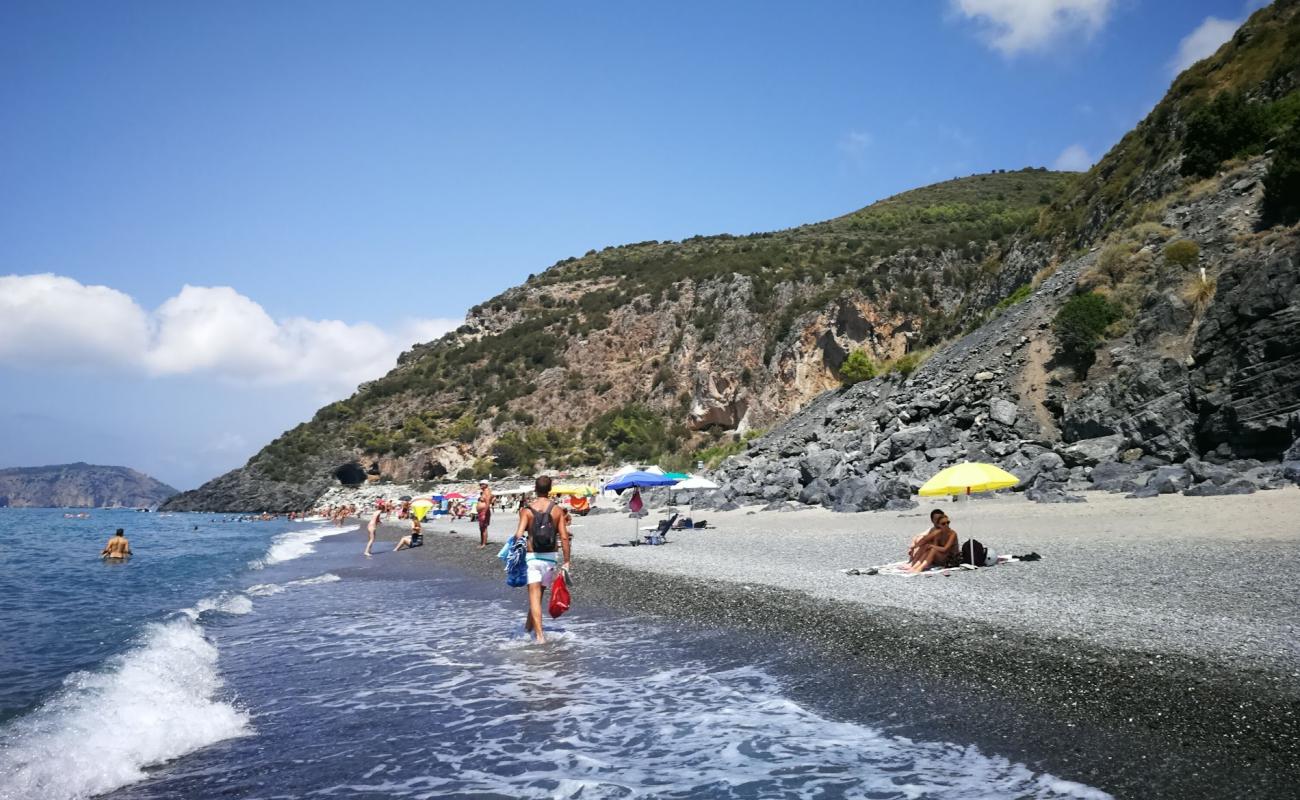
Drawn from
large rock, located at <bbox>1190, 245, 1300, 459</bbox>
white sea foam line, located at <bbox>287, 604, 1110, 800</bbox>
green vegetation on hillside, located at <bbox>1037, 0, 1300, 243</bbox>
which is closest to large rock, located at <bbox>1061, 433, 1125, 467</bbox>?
large rock, located at <bbox>1190, 245, 1300, 459</bbox>

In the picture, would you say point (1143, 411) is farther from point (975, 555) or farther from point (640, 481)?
point (640, 481)

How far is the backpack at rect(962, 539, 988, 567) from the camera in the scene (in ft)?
35.8

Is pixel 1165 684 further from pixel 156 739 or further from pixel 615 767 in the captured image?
pixel 156 739

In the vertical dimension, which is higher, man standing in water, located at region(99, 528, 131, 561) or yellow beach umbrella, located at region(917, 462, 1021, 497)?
yellow beach umbrella, located at region(917, 462, 1021, 497)

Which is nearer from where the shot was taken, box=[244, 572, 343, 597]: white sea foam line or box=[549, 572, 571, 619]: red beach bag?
box=[549, 572, 571, 619]: red beach bag

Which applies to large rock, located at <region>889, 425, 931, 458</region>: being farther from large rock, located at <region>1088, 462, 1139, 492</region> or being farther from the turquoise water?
the turquoise water

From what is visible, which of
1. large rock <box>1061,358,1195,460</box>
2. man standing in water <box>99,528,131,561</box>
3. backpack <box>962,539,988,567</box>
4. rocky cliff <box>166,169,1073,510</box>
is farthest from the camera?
rocky cliff <box>166,169,1073,510</box>

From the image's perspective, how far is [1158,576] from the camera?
871cm

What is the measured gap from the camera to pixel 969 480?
11.6 meters

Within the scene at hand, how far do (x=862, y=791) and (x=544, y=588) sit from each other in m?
5.31

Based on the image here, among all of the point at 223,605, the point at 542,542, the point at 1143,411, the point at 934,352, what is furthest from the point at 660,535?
the point at 934,352

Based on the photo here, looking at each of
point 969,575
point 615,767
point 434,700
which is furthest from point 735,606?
point 615,767

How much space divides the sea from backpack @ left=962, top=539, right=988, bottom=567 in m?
4.61

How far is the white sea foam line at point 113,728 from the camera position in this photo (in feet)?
16.0
